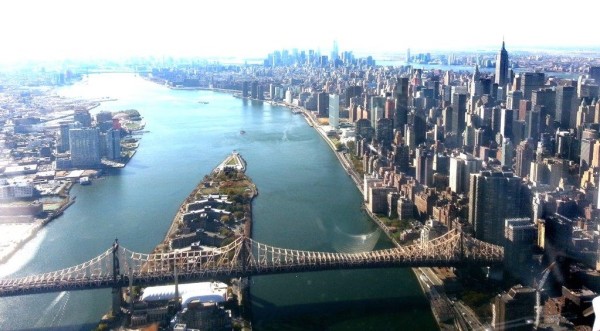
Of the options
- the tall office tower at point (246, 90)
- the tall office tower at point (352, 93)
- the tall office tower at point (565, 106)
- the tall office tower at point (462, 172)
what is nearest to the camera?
the tall office tower at point (462, 172)

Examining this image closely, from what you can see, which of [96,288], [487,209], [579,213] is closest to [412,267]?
[487,209]

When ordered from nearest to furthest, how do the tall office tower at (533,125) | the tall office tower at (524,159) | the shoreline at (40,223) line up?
the shoreline at (40,223)
the tall office tower at (524,159)
the tall office tower at (533,125)

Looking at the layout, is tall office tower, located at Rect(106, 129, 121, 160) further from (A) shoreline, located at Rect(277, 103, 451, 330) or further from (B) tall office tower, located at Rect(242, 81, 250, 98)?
(B) tall office tower, located at Rect(242, 81, 250, 98)

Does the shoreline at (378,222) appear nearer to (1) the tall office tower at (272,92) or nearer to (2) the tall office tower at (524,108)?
(2) the tall office tower at (524,108)

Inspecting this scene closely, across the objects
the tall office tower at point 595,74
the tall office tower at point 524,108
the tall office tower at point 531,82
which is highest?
the tall office tower at point 595,74

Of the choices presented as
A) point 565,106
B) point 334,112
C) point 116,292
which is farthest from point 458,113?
point 116,292

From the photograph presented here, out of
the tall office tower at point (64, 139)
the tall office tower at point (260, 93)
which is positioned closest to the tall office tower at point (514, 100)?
the tall office tower at point (64, 139)

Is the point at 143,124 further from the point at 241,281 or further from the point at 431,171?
the point at 241,281
